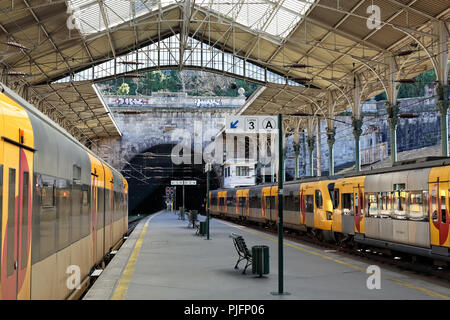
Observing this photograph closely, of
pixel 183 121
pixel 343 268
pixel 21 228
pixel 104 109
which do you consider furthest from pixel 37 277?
pixel 183 121

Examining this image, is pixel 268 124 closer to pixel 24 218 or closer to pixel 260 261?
pixel 260 261

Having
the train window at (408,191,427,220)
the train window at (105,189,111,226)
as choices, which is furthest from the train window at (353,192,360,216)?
the train window at (105,189,111,226)

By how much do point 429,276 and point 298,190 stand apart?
1456 centimetres

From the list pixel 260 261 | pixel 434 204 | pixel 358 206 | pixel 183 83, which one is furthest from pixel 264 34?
pixel 183 83

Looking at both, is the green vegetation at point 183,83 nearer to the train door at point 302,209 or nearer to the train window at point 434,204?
the train door at point 302,209

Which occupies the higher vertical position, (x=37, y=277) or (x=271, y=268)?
(x=37, y=277)

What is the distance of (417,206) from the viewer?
587 inches

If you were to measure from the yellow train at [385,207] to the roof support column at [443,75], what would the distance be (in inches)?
255

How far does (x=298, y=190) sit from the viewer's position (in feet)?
93.4

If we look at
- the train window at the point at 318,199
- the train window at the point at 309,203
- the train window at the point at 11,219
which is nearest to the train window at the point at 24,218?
the train window at the point at 11,219

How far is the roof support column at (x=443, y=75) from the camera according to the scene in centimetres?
2620

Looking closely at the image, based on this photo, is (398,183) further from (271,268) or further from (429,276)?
(271,268)

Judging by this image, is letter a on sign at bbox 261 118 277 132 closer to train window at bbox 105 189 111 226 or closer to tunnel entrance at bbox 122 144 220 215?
train window at bbox 105 189 111 226

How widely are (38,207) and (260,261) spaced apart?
7.32 m
